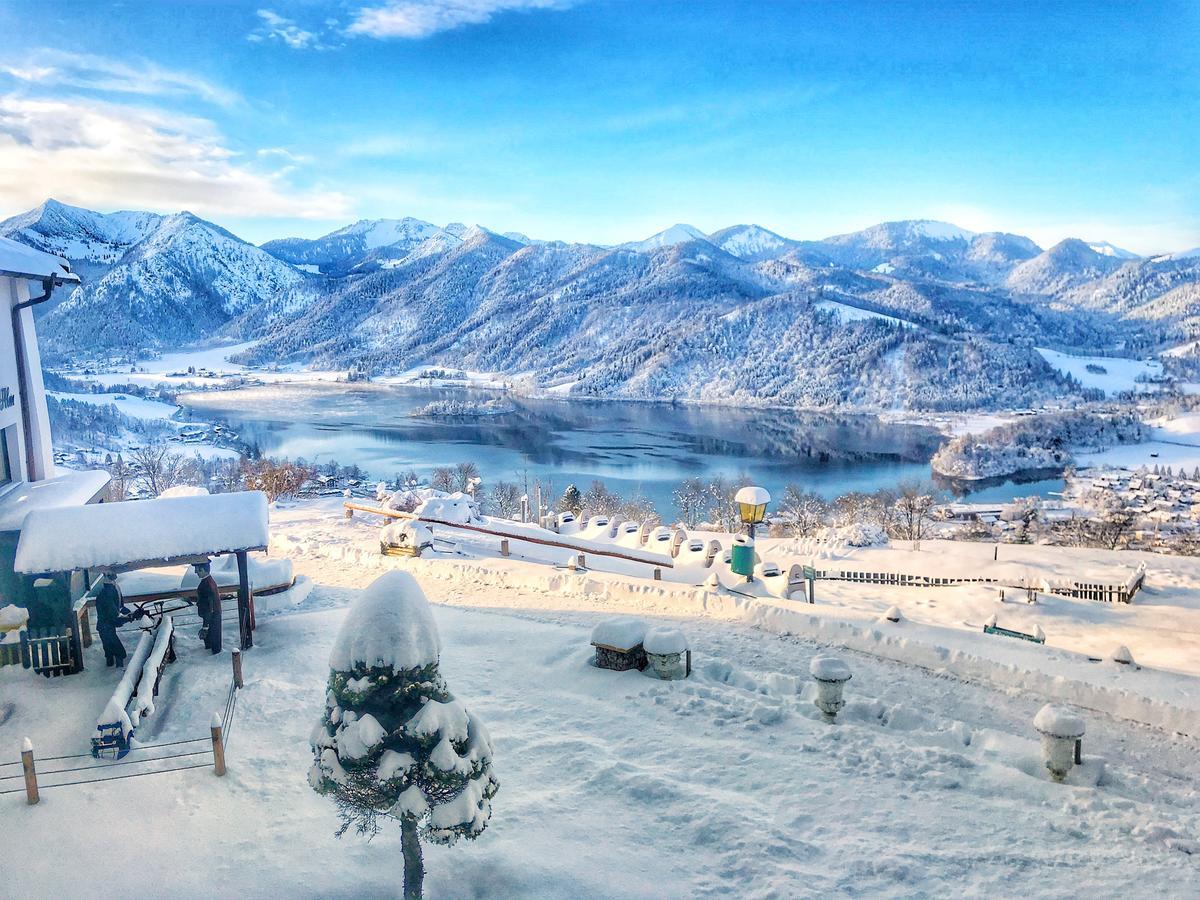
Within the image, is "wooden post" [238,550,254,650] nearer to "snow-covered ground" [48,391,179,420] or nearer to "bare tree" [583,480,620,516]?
"bare tree" [583,480,620,516]

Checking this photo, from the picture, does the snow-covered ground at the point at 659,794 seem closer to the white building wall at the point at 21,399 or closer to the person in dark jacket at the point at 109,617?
the person in dark jacket at the point at 109,617

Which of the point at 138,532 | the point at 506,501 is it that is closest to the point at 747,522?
the point at 138,532

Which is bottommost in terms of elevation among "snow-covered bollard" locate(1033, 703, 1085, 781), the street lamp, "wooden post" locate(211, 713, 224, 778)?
"snow-covered bollard" locate(1033, 703, 1085, 781)

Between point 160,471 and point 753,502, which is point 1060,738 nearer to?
point 753,502

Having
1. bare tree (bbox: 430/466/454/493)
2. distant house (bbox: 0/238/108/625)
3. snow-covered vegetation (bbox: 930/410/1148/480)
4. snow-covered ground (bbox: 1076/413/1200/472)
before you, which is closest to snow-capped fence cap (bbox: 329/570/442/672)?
distant house (bbox: 0/238/108/625)

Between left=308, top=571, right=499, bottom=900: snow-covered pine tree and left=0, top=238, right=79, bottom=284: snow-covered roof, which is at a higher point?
left=0, top=238, right=79, bottom=284: snow-covered roof
